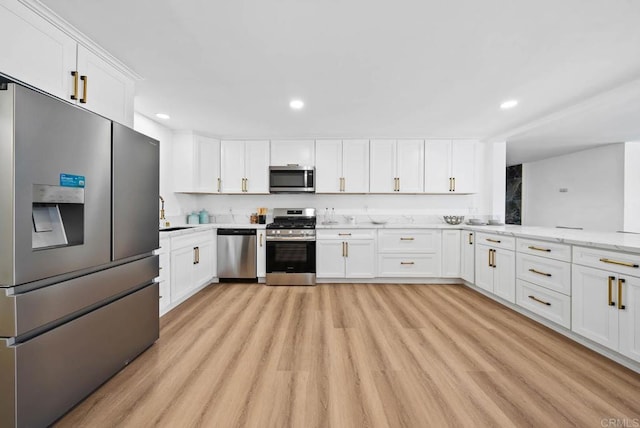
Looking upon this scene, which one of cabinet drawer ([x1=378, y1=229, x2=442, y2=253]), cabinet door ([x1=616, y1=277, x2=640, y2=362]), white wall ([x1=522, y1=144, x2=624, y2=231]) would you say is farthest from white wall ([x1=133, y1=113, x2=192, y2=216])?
white wall ([x1=522, y1=144, x2=624, y2=231])

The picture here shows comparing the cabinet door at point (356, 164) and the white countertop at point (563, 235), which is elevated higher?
the cabinet door at point (356, 164)

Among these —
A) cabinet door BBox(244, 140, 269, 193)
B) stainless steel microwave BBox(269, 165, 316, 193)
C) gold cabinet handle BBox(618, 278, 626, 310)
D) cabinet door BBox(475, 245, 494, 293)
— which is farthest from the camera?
cabinet door BBox(244, 140, 269, 193)

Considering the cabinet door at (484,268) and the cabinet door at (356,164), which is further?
the cabinet door at (356,164)

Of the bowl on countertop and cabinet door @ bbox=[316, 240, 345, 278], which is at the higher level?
the bowl on countertop

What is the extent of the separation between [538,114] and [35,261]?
4693mm

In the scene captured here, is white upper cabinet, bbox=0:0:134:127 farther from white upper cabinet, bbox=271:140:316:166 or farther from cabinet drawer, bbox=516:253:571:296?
cabinet drawer, bbox=516:253:571:296

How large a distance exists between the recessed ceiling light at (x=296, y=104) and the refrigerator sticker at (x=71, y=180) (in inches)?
78.3

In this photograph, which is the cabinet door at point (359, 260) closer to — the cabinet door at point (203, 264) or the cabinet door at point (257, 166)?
the cabinet door at point (257, 166)

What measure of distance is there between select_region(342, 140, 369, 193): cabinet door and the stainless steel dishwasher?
1.76 metres

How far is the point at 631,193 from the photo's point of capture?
427 centimetres

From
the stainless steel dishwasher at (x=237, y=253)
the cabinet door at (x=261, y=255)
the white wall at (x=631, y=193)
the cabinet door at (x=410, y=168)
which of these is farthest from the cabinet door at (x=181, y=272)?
the white wall at (x=631, y=193)

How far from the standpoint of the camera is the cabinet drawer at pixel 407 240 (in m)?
3.85

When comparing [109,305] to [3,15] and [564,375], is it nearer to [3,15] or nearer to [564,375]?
[3,15]

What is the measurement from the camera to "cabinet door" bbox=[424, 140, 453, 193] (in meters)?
4.11
